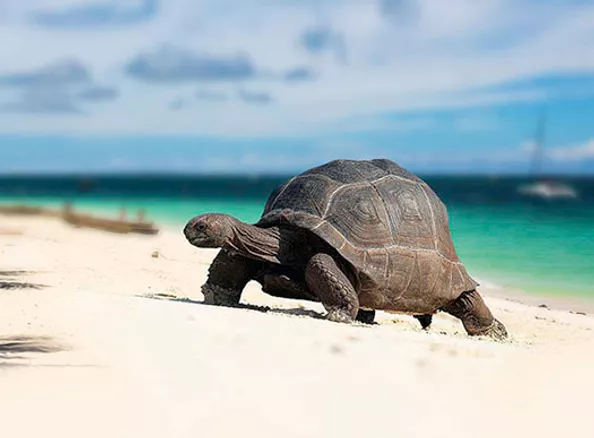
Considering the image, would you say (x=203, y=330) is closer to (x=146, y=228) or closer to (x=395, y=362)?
(x=395, y=362)

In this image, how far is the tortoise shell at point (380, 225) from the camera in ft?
27.4

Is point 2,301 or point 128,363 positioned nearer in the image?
point 128,363

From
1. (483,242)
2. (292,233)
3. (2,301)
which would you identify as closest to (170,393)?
(2,301)

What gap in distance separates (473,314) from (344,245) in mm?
2195

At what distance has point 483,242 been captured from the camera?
28516 mm

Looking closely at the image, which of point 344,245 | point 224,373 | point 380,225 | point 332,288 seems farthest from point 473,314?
point 224,373

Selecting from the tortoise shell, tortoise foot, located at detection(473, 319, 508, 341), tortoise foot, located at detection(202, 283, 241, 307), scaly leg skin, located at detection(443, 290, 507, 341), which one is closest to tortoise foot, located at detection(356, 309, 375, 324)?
the tortoise shell

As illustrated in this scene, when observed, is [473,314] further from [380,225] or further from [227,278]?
[227,278]

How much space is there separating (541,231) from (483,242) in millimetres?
7159

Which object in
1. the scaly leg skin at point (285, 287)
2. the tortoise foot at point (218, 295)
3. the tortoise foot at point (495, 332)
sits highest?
the scaly leg skin at point (285, 287)

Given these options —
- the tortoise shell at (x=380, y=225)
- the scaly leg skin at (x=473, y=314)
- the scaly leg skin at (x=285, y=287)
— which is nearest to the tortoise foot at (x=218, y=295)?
the scaly leg skin at (x=285, y=287)

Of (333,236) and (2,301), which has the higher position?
(333,236)

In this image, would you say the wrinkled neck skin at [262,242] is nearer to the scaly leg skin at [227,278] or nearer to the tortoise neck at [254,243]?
the tortoise neck at [254,243]

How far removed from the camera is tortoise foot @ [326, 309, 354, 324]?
7988 mm
